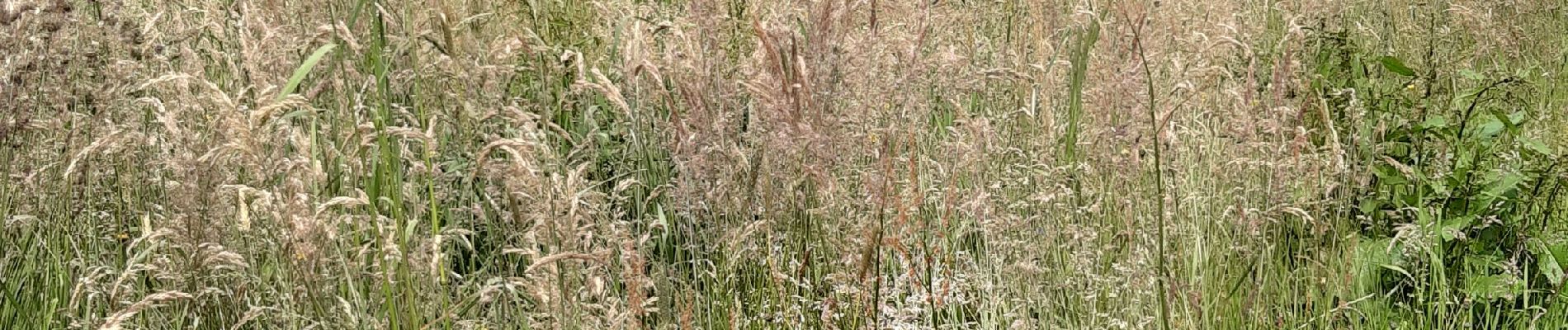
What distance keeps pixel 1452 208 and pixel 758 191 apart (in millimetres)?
1187

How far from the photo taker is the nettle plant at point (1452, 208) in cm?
221

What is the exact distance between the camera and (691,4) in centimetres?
233

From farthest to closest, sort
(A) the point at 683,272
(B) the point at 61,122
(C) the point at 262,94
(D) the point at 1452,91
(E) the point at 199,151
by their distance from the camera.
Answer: (D) the point at 1452,91 < (A) the point at 683,272 < (B) the point at 61,122 < (E) the point at 199,151 < (C) the point at 262,94

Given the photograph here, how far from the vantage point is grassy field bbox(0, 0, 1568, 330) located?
1.81 meters

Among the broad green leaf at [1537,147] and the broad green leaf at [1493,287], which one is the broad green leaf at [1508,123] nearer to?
the broad green leaf at [1537,147]

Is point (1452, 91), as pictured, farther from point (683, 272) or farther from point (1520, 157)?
point (683, 272)

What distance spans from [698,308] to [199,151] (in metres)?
0.69

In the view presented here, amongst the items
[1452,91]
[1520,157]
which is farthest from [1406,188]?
[1452,91]

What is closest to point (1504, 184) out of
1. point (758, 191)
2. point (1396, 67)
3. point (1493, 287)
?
point (1493, 287)

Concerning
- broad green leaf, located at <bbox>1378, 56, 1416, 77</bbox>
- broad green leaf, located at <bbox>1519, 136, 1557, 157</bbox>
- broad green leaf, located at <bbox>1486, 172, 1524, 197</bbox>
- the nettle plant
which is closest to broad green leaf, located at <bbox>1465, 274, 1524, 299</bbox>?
the nettle plant

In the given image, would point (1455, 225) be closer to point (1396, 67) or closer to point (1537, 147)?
point (1537, 147)

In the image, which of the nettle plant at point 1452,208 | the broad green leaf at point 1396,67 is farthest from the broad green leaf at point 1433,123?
the broad green leaf at point 1396,67

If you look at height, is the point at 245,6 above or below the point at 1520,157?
above

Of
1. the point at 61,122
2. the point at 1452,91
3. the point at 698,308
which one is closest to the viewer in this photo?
the point at 698,308
